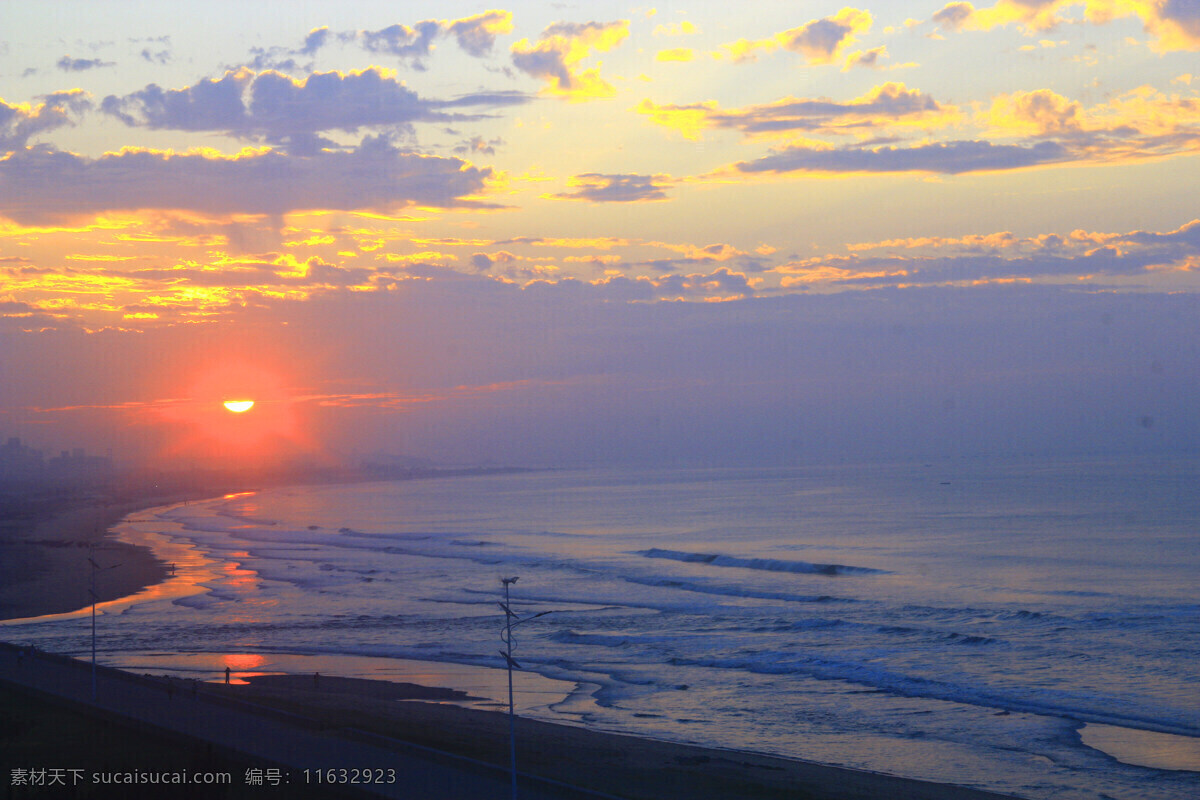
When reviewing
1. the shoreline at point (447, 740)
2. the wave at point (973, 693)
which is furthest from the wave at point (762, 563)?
the shoreline at point (447, 740)

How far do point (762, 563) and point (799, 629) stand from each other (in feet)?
90.2

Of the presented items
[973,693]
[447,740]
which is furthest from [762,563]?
[447,740]

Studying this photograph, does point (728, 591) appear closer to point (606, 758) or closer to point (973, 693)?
point (973, 693)

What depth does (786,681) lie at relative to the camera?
34.6 metres

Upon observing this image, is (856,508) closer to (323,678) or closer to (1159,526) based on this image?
(1159,526)

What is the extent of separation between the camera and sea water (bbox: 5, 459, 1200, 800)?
27234 mm

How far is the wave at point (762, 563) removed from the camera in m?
66.1

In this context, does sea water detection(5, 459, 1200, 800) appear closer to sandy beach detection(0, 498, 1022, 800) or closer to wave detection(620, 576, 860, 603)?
wave detection(620, 576, 860, 603)

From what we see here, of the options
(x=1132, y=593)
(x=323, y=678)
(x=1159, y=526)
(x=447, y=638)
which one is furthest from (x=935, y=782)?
(x=1159, y=526)

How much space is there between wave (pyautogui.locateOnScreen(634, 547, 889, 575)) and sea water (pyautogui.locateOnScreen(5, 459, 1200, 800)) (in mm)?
540

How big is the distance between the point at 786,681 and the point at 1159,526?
6761 cm

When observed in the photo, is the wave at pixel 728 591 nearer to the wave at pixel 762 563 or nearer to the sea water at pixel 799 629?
the sea water at pixel 799 629

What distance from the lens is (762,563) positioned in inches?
2830

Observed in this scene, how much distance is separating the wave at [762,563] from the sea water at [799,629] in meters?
0.54
